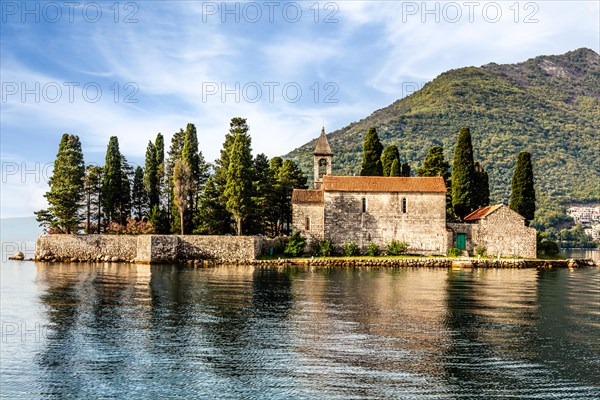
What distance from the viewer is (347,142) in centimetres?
16500

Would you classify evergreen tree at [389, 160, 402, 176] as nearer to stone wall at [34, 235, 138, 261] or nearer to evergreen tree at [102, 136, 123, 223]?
stone wall at [34, 235, 138, 261]

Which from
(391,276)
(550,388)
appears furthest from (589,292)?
(550,388)

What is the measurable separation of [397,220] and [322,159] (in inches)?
431

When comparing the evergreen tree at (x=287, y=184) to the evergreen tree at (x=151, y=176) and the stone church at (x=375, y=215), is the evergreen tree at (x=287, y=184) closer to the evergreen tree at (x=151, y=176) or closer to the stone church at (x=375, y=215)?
the stone church at (x=375, y=215)

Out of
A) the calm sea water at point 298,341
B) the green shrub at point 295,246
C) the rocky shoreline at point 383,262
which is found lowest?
the calm sea water at point 298,341

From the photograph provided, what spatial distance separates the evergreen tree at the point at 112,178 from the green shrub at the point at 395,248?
3024cm

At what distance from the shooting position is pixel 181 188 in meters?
57.2

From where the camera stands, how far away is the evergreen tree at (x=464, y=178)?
2377 inches

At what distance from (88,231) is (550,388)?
182ft

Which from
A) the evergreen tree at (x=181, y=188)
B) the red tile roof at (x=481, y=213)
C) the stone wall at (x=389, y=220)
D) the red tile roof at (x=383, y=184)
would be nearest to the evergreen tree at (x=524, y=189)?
the red tile roof at (x=481, y=213)

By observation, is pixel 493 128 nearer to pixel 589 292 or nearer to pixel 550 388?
pixel 589 292

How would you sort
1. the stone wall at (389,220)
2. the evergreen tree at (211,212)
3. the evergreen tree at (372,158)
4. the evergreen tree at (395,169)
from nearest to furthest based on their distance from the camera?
the stone wall at (389,220)
the evergreen tree at (211,212)
the evergreen tree at (395,169)
the evergreen tree at (372,158)

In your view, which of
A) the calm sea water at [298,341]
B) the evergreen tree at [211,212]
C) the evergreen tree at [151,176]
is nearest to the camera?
the calm sea water at [298,341]

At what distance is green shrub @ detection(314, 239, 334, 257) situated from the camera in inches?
2168
